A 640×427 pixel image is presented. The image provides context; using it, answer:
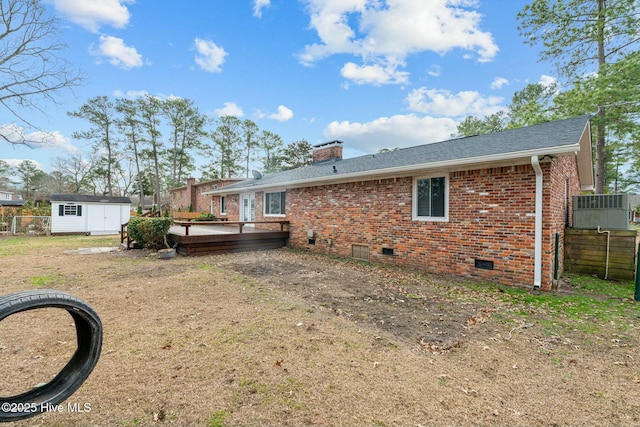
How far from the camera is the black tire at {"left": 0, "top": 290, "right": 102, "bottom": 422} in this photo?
156cm

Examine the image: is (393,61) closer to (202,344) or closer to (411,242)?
(411,242)

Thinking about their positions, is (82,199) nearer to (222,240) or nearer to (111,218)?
(111,218)

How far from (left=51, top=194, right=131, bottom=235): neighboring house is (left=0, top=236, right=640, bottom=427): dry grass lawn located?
15891mm

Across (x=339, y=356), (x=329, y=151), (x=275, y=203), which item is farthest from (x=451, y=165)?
(x=329, y=151)

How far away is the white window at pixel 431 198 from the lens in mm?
7098

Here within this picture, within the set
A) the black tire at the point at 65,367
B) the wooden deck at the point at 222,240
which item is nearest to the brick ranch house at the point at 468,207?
the wooden deck at the point at 222,240

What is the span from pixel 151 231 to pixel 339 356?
29.5 feet

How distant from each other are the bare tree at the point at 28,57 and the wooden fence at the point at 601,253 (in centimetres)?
1942

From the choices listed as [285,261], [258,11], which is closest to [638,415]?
[285,261]

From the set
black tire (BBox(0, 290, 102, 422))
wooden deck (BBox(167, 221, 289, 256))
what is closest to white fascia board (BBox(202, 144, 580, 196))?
wooden deck (BBox(167, 221, 289, 256))

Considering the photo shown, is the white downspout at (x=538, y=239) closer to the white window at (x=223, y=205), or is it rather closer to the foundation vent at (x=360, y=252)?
the foundation vent at (x=360, y=252)

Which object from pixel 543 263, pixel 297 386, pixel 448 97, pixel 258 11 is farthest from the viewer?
pixel 448 97

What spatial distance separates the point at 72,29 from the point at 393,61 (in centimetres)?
1380

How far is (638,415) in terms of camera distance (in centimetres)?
219
